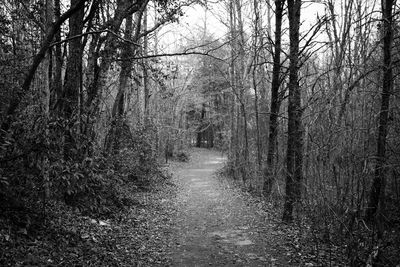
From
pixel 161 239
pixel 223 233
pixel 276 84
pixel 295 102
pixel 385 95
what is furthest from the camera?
pixel 276 84

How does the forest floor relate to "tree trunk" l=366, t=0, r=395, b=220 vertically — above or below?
below

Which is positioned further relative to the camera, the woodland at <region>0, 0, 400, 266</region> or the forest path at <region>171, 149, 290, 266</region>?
the forest path at <region>171, 149, 290, 266</region>

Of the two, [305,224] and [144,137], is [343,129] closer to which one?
[305,224]

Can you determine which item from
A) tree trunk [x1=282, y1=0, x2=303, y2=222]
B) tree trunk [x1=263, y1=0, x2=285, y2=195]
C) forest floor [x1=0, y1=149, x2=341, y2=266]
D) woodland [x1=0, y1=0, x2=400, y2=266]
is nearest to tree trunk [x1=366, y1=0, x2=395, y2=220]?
woodland [x1=0, y1=0, x2=400, y2=266]

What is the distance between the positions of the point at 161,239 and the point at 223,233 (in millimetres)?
1524

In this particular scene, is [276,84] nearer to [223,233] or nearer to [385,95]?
[385,95]

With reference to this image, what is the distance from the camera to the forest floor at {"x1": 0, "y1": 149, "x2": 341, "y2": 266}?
457 cm

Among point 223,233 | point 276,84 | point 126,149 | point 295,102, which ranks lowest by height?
point 223,233

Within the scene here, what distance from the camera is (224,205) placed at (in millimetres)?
10391

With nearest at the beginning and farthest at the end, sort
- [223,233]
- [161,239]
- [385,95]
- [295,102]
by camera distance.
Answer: [385,95] → [161,239] → [295,102] → [223,233]

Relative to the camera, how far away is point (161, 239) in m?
6.71

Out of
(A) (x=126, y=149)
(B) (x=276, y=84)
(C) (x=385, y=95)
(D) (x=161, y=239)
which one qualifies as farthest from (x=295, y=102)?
(A) (x=126, y=149)

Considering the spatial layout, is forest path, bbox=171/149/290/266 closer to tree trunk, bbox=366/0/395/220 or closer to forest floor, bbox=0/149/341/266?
forest floor, bbox=0/149/341/266

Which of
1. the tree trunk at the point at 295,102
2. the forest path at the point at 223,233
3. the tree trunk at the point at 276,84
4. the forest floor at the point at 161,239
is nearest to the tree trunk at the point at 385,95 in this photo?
the tree trunk at the point at 295,102
